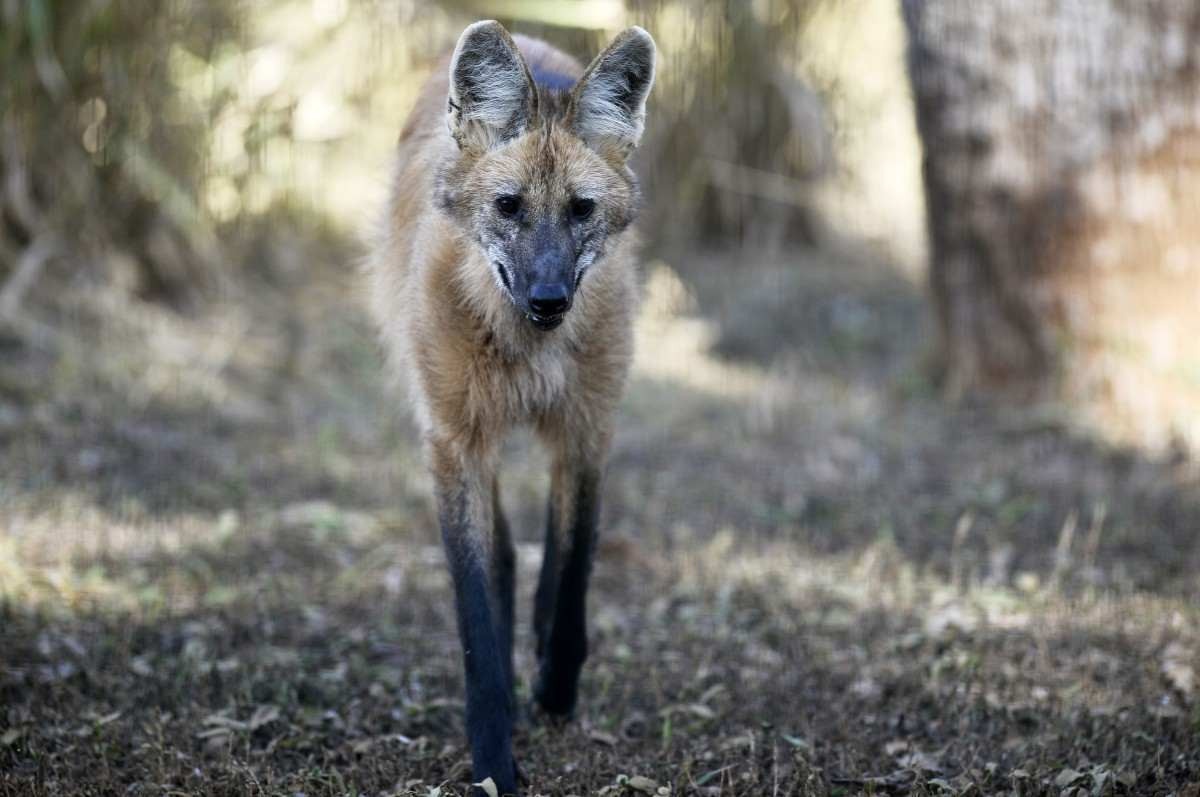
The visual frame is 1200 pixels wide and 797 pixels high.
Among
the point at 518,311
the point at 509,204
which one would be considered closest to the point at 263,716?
the point at 518,311

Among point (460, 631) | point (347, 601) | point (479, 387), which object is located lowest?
point (347, 601)

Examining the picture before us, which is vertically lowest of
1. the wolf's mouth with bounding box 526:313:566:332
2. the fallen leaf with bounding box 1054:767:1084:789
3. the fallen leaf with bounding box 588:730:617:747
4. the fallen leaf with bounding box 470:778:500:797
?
the fallen leaf with bounding box 588:730:617:747

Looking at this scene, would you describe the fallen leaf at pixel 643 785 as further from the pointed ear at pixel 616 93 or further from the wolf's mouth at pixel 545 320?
the pointed ear at pixel 616 93

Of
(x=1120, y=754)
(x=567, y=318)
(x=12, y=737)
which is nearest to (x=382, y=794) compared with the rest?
(x=12, y=737)

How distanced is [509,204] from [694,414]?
11.3 feet

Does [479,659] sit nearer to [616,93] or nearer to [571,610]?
[571,610]

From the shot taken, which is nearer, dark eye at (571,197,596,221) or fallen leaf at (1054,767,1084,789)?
fallen leaf at (1054,767,1084,789)

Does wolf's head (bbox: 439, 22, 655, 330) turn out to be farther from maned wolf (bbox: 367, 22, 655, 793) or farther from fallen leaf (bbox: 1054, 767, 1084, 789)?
fallen leaf (bbox: 1054, 767, 1084, 789)

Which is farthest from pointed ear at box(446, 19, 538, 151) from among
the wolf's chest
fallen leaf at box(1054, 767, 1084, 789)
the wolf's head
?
fallen leaf at box(1054, 767, 1084, 789)

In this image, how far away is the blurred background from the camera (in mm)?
3248

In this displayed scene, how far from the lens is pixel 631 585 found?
4.38 m

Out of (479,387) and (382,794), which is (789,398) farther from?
(382,794)

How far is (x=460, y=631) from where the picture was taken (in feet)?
10.1

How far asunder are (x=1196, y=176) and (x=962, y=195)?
0.97 meters
